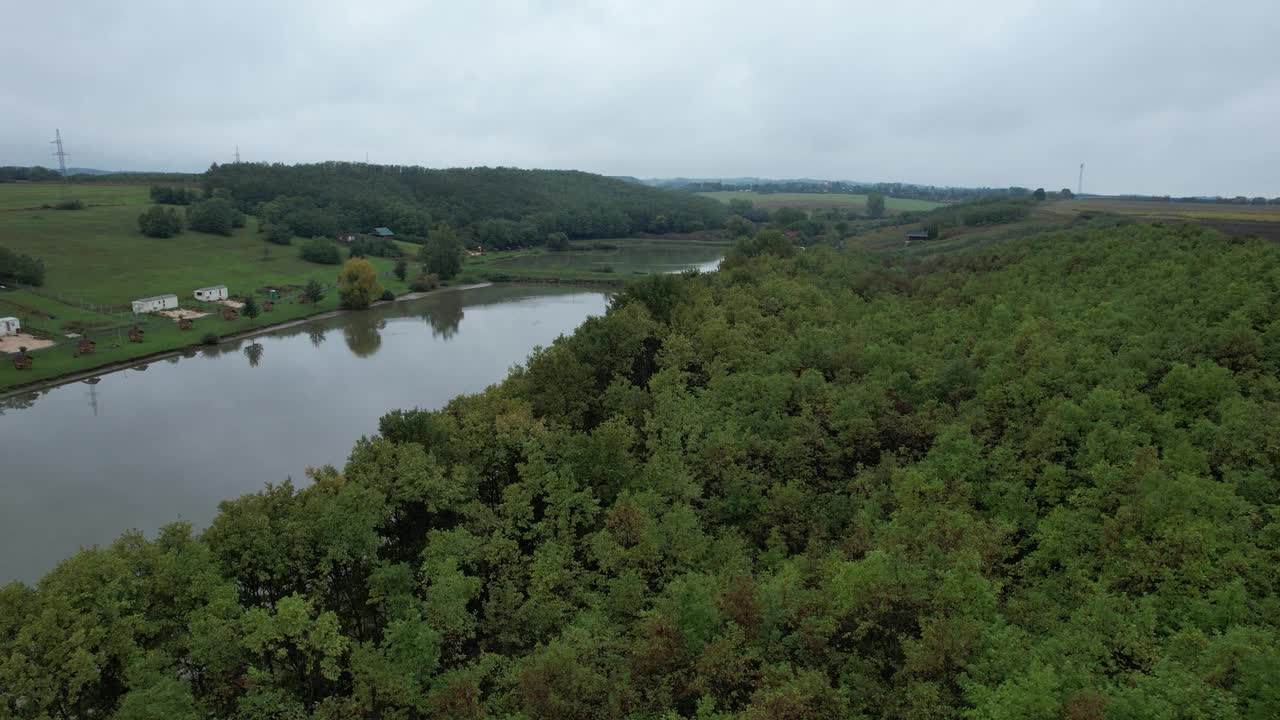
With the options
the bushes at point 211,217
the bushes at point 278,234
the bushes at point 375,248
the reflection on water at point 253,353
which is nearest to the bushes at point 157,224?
the bushes at point 211,217

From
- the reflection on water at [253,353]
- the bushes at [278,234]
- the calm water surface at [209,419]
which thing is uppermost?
the bushes at [278,234]

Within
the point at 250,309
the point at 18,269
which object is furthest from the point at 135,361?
the point at 18,269

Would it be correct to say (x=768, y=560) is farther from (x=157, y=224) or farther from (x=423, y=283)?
(x=157, y=224)

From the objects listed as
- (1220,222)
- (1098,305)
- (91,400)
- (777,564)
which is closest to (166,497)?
(91,400)

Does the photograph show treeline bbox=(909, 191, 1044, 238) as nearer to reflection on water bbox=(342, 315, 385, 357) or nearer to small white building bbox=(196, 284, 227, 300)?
reflection on water bbox=(342, 315, 385, 357)

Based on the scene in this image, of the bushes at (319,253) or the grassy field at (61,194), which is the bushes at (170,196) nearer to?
the grassy field at (61,194)

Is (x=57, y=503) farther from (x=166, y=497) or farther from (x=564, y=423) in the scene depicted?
(x=564, y=423)
